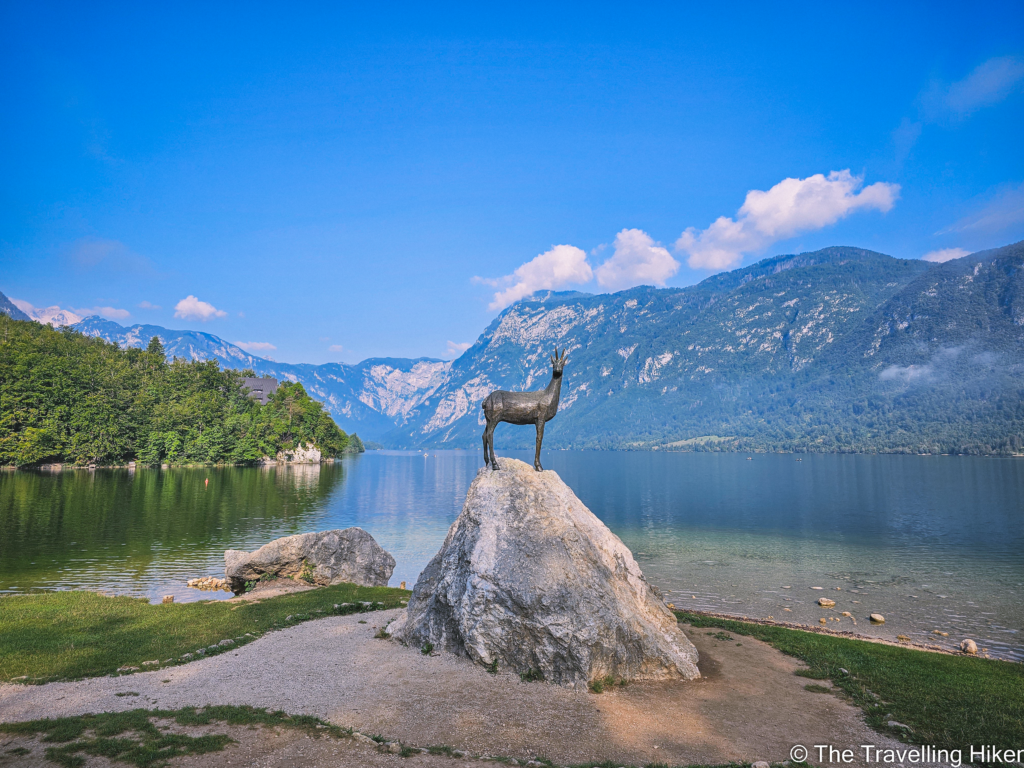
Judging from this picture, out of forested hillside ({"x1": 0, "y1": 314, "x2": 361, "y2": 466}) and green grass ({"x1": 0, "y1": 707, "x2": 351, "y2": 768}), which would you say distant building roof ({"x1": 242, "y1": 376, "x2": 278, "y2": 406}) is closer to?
forested hillside ({"x1": 0, "y1": 314, "x2": 361, "y2": 466})

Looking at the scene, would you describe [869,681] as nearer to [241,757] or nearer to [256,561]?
[241,757]

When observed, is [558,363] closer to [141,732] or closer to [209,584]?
[141,732]

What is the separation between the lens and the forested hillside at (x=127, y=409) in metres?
92.1

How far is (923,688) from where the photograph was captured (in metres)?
13.4

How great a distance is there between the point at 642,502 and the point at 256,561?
2407 inches

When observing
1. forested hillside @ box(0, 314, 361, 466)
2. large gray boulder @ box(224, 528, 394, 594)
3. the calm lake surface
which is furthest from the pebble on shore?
forested hillside @ box(0, 314, 361, 466)

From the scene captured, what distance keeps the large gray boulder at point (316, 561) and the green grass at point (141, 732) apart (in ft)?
50.9

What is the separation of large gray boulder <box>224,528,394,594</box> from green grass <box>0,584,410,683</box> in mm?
2811

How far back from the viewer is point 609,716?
11891 mm

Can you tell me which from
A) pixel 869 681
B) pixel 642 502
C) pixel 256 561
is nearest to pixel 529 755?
pixel 869 681

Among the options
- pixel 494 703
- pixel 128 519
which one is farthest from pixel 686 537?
pixel 128 519

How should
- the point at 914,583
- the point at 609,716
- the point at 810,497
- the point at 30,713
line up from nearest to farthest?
the point at 30,713, the point at 609,716, the point at 914,583, the point at 810,497

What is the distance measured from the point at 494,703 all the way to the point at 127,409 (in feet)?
407

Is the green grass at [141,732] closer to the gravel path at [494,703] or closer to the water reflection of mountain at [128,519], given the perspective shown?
the gravel path at [494,703]
